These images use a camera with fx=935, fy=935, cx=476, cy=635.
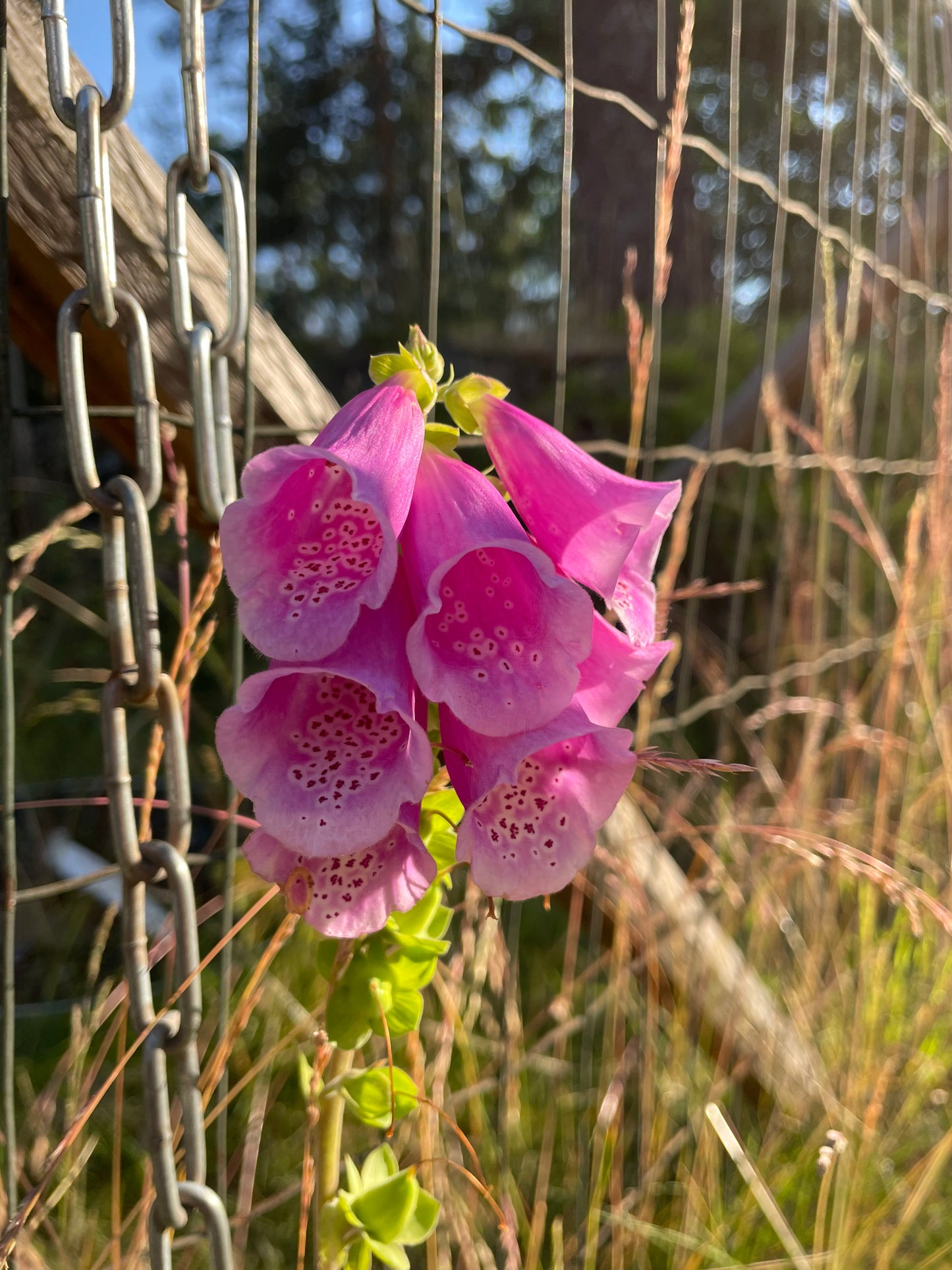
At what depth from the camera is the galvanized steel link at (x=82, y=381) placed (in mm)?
428

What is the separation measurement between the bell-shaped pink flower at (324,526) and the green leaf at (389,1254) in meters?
0.34

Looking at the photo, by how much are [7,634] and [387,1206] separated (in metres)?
0.40

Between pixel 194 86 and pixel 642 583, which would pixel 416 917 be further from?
pixel 194 86

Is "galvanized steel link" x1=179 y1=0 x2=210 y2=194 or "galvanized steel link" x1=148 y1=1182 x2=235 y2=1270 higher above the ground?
"galvanized steel link" x1=179 y1=0 x2=210 y2=194

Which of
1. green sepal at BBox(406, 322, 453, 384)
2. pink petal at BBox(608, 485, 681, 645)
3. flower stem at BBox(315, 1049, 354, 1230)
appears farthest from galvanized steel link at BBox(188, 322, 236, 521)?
flower stem at BBox(315, 1049, 354, 1230)

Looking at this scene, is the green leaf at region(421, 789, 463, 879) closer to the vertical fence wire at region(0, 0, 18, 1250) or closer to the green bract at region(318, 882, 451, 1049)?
the green bract at region(318, 882, 451, 1049)

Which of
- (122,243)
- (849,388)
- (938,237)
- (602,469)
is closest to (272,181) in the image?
(938,237)

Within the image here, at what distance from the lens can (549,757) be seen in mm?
415

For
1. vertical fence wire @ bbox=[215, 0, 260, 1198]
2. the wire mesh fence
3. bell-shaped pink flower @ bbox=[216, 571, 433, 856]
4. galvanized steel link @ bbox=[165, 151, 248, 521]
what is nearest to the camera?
bell-shaped pink flower @ bbox=[216, 571, 433, 856]

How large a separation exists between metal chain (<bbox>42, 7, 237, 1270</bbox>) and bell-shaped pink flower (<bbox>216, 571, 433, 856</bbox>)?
8 cm

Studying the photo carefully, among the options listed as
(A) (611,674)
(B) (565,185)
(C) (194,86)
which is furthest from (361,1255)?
(B) (565,185)

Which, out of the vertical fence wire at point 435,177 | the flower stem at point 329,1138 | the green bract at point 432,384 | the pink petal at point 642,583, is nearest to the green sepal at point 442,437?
the green bract at point 432,384

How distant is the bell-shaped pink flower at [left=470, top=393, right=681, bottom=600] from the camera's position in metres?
0.43

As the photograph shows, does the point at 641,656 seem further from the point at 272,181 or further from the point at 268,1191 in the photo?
the point at 272,181
